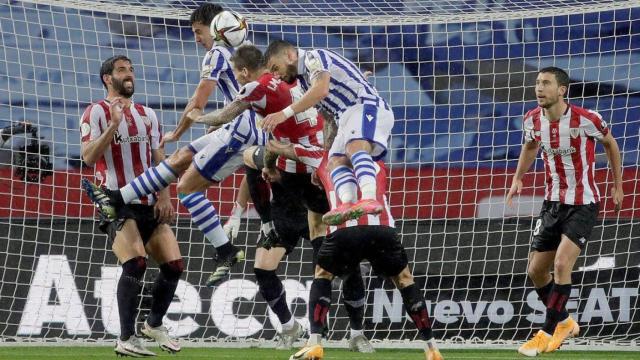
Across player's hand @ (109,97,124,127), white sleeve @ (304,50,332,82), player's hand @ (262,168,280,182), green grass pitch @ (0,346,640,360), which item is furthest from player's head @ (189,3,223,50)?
green grass pitch @ (0,346,640,360)

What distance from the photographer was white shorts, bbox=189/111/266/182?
29.3 ft

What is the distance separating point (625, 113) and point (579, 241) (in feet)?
9.10

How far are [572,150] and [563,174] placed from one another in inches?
7.1

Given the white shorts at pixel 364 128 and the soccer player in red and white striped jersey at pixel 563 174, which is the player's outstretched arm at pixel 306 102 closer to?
the white shorts at pixel 364 128

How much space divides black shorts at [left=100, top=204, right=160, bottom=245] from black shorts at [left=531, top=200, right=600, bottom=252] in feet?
8.90

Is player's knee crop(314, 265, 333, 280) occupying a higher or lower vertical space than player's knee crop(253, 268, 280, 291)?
higher

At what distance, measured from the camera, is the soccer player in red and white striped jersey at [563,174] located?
8.80 meters

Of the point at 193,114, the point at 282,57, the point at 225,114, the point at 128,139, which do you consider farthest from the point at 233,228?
the point at 282,57

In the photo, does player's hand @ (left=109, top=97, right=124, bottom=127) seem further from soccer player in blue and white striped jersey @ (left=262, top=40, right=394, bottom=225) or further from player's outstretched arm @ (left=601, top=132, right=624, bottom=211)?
player's outstretched arm @ (left=601, top=132, right=624, bottom=211)

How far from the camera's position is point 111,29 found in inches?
468

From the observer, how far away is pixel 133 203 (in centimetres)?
834

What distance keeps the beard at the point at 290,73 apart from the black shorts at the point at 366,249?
4.30ft

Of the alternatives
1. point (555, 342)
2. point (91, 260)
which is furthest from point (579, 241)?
point (91, 260)

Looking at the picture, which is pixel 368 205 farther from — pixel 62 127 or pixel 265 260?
pixel 62 127
